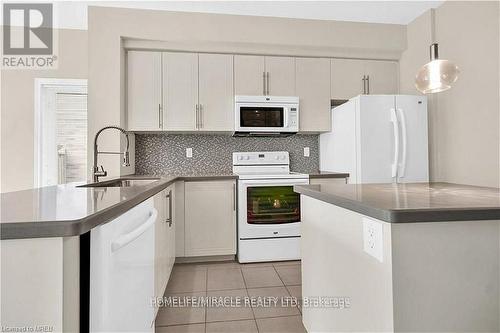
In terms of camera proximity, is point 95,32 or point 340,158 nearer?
point 95,32

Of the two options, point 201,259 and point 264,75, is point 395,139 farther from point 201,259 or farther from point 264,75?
point 201,259

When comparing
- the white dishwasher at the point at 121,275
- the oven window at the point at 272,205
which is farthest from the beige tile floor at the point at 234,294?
the white dishwasher at the point at 121,275

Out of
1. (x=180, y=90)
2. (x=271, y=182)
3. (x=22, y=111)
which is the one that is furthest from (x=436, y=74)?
(x=22, y=111)

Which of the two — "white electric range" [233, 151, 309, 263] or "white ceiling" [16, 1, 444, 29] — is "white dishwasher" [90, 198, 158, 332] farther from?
"white ceiling" [16, 1, 444, 29]

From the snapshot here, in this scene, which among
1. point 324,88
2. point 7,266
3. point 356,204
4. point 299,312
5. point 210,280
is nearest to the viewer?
point 7,266

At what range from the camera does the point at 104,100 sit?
2.97m

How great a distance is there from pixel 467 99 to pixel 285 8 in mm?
1966

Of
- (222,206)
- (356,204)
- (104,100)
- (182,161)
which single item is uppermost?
(104,100)

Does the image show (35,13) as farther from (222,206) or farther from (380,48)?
(380,48)

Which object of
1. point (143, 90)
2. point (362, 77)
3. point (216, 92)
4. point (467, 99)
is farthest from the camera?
point (362, 77)

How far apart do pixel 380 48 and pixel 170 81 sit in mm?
2456

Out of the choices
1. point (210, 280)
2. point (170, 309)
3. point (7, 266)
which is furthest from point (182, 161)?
point (7, 266)

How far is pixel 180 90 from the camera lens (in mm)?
3221

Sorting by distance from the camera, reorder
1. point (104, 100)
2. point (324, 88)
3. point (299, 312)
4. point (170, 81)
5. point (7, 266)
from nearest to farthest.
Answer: point (7, 266), point (299, 312), point (104, 100), point (170, 81), point (324, 88)
